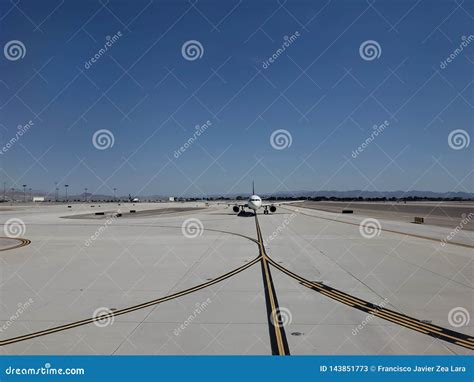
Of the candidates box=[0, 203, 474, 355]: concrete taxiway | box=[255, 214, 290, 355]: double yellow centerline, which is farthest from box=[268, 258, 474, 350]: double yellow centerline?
box=[255, 214, 290, 355]: double yellow centerline

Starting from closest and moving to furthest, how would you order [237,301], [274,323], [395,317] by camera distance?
[274,323], [395,317], [237,301]

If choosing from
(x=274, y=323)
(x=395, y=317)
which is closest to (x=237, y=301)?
(x=274, y=323)

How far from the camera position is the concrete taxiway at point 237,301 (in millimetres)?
8023

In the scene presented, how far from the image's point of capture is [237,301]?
36.4 ft

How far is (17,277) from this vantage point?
14.5 meters

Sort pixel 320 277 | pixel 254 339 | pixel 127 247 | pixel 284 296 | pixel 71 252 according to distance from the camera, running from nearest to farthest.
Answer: pixel 254 339, pixel 284 296, pixel 320 277, pixel 71 252, pixel 127 247

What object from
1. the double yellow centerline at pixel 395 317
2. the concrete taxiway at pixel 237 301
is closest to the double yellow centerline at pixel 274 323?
the concrete taxiway at pixel 237 301

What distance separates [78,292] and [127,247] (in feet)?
33.8

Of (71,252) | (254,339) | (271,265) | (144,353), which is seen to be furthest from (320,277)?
(71,252)

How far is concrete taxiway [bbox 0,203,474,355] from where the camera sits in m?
8.02

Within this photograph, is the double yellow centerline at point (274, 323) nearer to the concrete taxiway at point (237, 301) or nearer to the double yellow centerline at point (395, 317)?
the concrete taxiway at point (237, 301)

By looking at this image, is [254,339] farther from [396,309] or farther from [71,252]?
[71,252]

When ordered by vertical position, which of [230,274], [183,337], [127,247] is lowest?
[183,337]

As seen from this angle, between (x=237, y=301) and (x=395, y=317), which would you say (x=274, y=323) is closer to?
(x=237, y=301)
